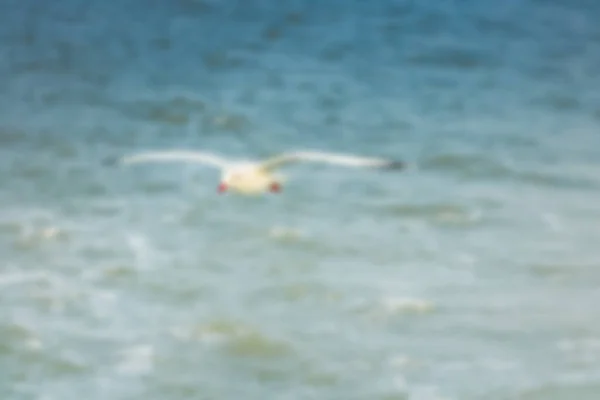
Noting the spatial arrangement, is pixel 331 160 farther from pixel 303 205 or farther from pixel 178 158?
pixel 178 158

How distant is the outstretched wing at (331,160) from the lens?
266 cm

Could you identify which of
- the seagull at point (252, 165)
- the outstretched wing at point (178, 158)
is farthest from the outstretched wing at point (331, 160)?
the outstretched wing at point (178, 158)

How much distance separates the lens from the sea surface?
2482 mm

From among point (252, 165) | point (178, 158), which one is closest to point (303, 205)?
point (252, 165)

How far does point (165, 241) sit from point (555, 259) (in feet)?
3.34

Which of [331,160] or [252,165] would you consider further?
[252,165]

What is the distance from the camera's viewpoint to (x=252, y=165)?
9.12 feet

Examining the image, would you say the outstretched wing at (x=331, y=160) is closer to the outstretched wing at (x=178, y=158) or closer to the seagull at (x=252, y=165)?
the seagull at (x=252, y=165)

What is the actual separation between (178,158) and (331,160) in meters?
0.42

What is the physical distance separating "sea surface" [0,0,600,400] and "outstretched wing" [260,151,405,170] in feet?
0.15

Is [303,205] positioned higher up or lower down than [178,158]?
lower down

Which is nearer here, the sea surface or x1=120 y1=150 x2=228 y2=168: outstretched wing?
the sea surface

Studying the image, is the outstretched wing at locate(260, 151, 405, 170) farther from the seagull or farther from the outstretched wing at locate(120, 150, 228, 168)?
the outstretched wing at locate(120, 150, 228, 168)

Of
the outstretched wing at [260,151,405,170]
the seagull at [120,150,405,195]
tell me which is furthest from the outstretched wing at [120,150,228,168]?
the outstretched wing at [260,151,405,170]
